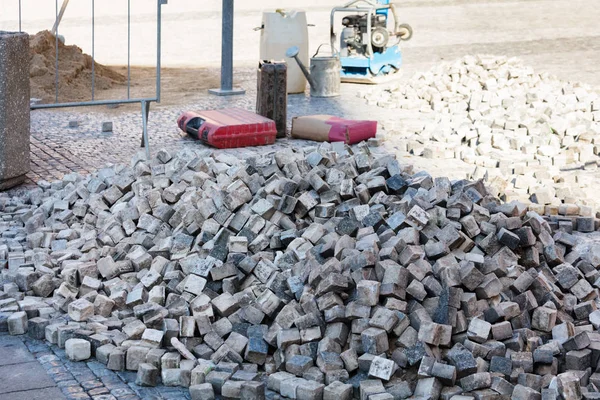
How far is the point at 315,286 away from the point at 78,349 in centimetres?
129

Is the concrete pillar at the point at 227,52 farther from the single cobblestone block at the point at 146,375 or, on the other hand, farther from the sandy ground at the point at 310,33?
the single cobblestone block at the point at 146,375

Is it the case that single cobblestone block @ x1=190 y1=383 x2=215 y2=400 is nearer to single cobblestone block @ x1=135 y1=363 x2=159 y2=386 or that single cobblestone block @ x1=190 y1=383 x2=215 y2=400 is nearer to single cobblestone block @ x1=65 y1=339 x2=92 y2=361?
single cobblestone block @ x1=135 y1=363 x2=159 y2=386

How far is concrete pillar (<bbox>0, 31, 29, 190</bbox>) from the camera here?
809cm

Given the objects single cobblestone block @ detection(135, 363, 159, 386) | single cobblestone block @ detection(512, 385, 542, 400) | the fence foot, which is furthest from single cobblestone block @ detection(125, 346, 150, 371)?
the fence foot

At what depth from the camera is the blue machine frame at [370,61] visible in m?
13.5

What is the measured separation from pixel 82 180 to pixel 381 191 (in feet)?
8.83

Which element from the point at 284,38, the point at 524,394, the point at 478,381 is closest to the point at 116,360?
the point at 478,381

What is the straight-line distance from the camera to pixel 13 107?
8.18 metres

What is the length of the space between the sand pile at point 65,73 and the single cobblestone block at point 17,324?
265 inches

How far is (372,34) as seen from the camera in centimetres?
1346

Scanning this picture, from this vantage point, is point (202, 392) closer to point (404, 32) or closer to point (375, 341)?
point (375, 341)

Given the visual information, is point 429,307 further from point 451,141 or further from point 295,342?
point 451,141

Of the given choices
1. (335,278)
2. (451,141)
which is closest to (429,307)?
(335,278)

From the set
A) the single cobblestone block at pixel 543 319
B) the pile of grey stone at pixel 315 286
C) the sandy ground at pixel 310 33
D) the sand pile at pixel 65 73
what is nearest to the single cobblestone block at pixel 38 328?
the pile of grey stone at pixel 315 286
